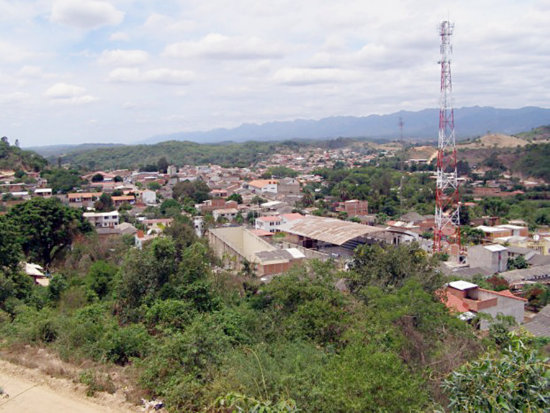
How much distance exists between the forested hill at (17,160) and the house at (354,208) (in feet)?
96.5

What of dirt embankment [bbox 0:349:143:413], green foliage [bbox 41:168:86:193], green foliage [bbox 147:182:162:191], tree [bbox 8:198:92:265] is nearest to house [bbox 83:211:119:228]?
tree [bbox 8:198:92:265]

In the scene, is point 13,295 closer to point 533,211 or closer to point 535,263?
point 535,263

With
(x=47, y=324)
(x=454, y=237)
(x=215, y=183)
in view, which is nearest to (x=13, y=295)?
(x=47, y=324)

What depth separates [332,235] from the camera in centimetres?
2030

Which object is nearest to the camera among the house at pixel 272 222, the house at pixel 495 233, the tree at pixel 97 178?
the house at pixel 495 233

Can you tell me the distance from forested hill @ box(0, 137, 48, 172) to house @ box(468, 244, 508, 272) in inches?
1556

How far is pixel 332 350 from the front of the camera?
6.77 metres

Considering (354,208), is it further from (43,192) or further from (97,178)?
(97,178)

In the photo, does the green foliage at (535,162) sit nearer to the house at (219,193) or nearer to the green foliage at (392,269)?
the house at (219,193)

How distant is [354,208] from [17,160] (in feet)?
104

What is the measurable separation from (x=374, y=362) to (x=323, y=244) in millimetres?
17477

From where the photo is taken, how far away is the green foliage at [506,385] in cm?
299

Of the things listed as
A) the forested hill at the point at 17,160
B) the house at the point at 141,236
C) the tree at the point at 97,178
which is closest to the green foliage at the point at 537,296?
the house at the point at 141,236

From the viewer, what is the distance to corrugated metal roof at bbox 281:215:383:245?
1972 cm
